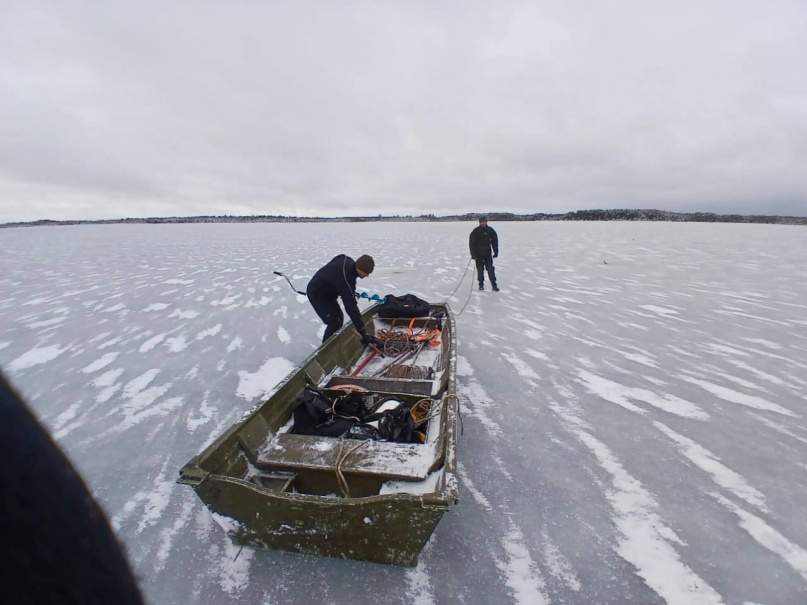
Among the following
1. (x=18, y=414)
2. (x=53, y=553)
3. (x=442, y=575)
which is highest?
(x=18, y=414)

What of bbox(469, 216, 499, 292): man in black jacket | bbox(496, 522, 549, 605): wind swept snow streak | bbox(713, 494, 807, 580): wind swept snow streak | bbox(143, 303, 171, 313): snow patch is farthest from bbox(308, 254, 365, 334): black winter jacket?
bbox(469, 216, 499, 292): man in black jacket

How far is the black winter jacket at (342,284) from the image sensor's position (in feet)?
18.6

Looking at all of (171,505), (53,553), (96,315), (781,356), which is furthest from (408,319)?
(53,553)

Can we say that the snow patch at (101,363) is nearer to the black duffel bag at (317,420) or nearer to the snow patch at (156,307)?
the snow patch at (156,307)

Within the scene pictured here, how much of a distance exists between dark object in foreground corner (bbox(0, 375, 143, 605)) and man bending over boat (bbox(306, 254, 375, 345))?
486 centimetres

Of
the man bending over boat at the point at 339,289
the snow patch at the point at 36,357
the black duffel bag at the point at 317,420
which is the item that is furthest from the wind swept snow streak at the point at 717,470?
the snow patch at the point at 36,357

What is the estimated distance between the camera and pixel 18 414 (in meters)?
0.59

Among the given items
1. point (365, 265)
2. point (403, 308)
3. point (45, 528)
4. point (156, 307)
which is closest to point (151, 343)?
point (156, 307)

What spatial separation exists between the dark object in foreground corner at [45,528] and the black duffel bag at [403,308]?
677 centimetres

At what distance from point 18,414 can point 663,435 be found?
466cm

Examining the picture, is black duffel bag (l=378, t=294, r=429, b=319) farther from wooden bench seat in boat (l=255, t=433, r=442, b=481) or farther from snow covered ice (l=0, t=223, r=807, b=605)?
wooden bench seat in boat (l=255, t=433, r=442, b=481)

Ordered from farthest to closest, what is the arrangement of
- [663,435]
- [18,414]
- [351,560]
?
1. [663,435]
2. [351,560]
3. [18,414]

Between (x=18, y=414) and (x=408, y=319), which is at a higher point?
(x=18, y=414)

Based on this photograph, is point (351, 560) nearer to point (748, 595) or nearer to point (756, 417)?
point (748, 595)
